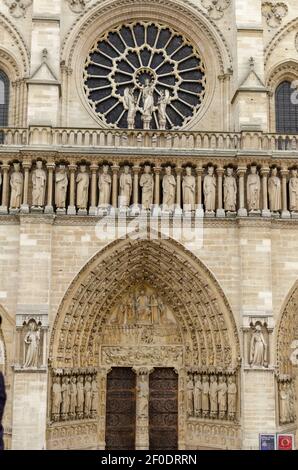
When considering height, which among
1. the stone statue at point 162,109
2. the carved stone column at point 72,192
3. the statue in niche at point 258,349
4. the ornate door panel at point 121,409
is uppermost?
the stone statue at point 162,109

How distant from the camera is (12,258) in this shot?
539 inches

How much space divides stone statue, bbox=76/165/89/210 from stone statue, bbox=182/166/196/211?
2096mm

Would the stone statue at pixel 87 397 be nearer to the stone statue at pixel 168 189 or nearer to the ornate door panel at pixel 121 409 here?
the ornate door panel at pixel 121 409

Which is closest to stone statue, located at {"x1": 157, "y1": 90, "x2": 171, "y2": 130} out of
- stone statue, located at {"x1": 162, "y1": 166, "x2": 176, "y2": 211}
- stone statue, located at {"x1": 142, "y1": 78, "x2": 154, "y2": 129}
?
stone statue, located at {"x1": 142, "y1": 78, "x2": 154, "y2": 129}

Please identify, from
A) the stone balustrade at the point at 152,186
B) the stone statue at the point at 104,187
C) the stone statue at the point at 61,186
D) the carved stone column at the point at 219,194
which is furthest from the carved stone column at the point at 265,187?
the stone statue at the point at 61,186

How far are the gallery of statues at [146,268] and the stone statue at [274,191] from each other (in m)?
0.02

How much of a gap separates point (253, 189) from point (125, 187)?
275 centimetres

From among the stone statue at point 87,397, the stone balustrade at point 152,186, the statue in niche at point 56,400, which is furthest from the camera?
the stone balustrade at point 152,186

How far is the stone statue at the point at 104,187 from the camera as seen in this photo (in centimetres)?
1389

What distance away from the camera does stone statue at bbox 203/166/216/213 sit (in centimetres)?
1402

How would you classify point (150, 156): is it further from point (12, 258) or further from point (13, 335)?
point (13, 335)

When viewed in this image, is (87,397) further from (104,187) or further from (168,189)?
(168,189)
